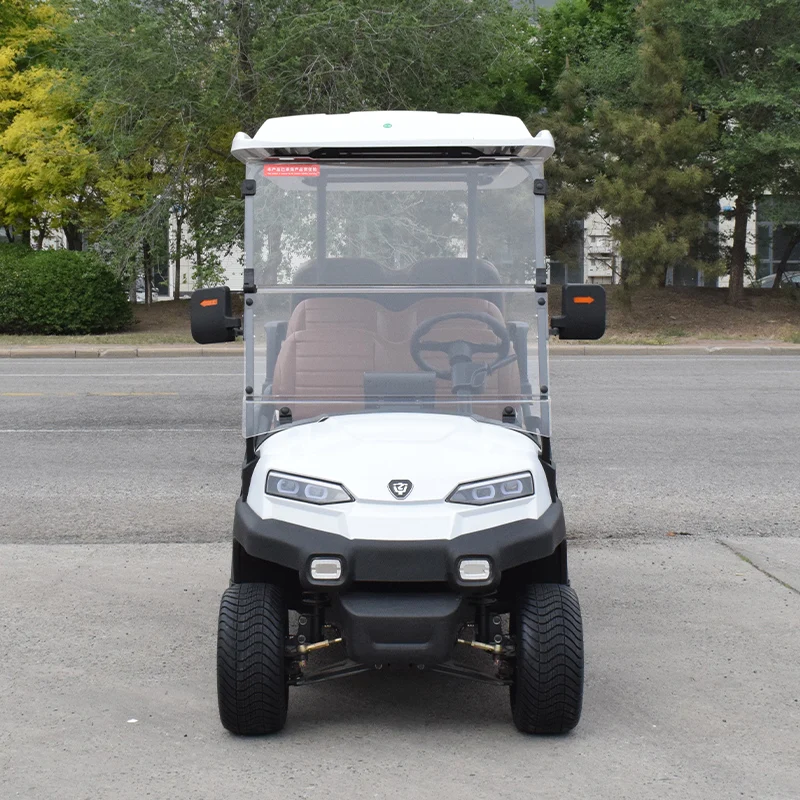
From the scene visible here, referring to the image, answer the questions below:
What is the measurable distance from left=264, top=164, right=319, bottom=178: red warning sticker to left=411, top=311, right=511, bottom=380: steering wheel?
715 millimetres

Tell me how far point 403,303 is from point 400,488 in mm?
941

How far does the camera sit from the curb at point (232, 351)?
787 inches

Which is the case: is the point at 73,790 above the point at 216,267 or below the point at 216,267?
below

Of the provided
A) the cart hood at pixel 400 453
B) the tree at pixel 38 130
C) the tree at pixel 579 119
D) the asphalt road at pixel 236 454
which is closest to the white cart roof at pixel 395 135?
the cart hood at pixel 400 453

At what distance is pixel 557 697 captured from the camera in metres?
4.00

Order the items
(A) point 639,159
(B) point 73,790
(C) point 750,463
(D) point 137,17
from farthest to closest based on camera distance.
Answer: (A) point 639,159, (D) point 137,17, (C) point 750,463, (B) point 73,790

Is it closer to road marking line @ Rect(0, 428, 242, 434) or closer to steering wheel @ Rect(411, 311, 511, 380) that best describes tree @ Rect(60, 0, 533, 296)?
road marking line @ Rect(0, 428, 242, 434)

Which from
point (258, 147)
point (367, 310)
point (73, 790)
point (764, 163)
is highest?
point (764, 163)

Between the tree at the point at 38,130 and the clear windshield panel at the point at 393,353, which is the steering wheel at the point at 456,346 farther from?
the tree at the point at 38,130

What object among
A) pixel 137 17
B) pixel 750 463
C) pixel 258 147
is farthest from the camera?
pixel 137 17

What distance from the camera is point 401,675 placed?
4.78 m

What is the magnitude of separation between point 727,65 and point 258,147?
2272 centimetres

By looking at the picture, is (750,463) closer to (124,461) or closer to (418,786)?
(124,461)

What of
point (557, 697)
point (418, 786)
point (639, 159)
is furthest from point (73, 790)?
point (639, 159)
